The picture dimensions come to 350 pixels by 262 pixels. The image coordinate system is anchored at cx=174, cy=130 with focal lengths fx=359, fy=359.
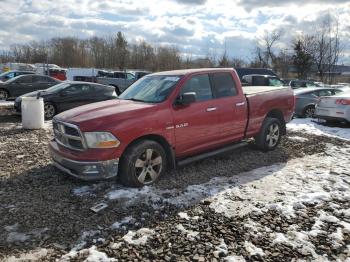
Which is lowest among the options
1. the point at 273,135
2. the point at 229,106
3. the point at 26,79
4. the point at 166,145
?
the point at 273,135

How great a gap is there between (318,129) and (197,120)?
6730 mm

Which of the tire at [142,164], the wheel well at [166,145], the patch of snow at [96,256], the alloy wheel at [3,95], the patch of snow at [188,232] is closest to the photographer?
the patch of snow at [96,256]

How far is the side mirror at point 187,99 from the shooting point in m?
5.75

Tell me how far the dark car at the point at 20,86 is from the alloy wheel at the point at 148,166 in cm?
1358

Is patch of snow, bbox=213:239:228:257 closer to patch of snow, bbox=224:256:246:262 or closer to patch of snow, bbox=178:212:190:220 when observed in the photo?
patch of snow, bbox=224:256:246:262

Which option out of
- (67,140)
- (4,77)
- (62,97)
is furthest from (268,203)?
(4,77)

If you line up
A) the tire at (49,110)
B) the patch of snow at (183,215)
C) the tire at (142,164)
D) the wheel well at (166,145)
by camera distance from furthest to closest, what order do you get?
the tire at (49,110) < the wheel well at (166,145) < the tire at (142,164) < the patch of snow at (183,215)

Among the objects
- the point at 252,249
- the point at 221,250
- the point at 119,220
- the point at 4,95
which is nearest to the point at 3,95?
the point at 4,95

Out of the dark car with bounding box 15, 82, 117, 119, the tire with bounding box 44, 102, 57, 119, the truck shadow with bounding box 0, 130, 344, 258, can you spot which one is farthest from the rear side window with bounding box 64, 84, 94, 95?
the truck shadow with bounding box 0, 130, 344, 258

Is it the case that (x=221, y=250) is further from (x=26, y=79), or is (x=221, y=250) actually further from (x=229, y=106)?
(x=26, y=79)

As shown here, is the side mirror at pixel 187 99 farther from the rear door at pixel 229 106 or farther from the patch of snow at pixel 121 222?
the patch of snow at pixel 121 222

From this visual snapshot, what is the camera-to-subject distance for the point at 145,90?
6449 mm

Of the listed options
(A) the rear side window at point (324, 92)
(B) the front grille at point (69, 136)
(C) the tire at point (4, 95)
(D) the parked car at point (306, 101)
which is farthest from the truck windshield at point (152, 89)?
(C) the tire at point (4, 95)

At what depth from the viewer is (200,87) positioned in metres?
6.39
